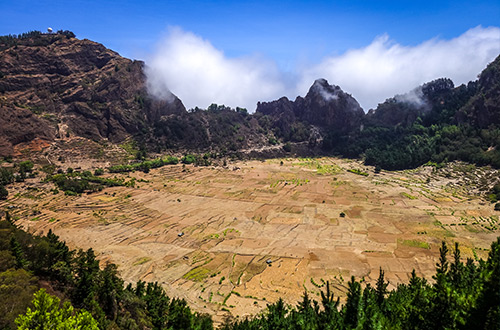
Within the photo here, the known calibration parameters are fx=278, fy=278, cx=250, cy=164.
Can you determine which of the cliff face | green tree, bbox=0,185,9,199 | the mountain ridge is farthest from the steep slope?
green tree, bbox=0,185,9,199

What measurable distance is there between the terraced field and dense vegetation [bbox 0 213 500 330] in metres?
8.63

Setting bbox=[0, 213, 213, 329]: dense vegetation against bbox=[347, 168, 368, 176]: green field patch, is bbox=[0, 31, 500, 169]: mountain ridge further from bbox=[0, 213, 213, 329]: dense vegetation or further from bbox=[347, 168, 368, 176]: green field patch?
bbox=[0, 213, 213, 329]: dense vegetation

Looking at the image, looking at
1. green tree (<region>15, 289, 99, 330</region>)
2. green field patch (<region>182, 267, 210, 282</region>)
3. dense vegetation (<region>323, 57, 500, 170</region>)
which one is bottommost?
green field patch (<region>182, 267, 210, 282</region>)

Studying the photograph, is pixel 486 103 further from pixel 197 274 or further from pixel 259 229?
pixel 197 274

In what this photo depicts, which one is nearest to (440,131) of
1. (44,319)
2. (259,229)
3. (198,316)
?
(259,229)

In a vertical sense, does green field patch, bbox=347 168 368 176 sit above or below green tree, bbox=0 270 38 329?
above

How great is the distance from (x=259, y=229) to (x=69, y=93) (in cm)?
13376

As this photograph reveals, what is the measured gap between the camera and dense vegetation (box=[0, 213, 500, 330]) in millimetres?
19223

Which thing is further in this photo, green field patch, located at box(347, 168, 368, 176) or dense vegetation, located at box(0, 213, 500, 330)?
green field patch, located at box(347, 168, 368, 176)

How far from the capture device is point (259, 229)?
225ft

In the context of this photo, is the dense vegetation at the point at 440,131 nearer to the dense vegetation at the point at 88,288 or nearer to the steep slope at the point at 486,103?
the steep slope at the point at 486,103

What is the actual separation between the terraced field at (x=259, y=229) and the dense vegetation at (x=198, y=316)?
8635mm

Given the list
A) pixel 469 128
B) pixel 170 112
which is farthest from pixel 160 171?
pixel 469 128

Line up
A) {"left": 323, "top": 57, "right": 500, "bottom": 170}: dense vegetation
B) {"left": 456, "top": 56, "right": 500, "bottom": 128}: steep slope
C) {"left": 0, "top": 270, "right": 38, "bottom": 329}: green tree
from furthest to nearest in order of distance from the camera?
1. {"left": 456, "top": 56, "right": 500, "bottom": 128}: steep slope
2. {"left": 323, "top": 57, "right": 500, "bottom": 170}: dense vegetation
3. {"left": 0, "top": 270, "right": 38, "bottom": 329}: green tree
